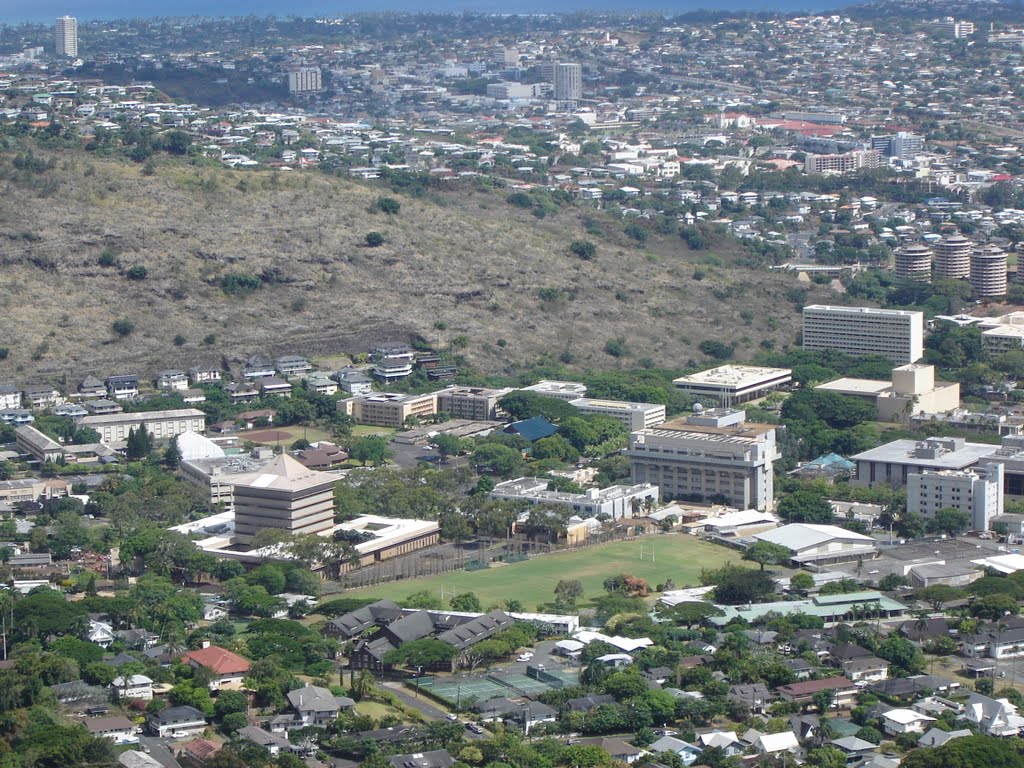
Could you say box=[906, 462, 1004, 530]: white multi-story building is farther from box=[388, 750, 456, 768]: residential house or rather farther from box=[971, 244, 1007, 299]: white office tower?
box=[971, 244, 1007, 299]: white office tower

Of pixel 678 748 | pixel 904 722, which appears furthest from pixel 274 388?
pixel 904 722

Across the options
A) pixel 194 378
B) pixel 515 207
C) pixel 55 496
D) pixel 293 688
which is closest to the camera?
pixel 293 688

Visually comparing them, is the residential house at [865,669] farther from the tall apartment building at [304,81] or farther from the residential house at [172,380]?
the tall apartment building at [304,81]

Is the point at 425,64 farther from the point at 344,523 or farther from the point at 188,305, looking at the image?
the point at 344,523

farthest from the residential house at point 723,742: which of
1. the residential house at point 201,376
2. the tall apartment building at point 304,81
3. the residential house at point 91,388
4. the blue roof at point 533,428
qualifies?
the tall apartment building at point 304,81

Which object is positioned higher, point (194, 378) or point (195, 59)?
point (195, 59)

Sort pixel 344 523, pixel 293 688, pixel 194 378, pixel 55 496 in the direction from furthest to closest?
pixel 194 378 < pixel 55 496 < pixel 344 523 < pixel 293 688

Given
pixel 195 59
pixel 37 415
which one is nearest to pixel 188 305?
pixel 37 415
